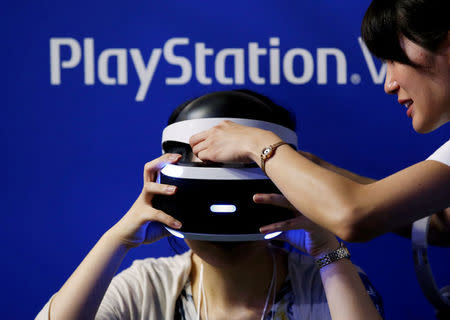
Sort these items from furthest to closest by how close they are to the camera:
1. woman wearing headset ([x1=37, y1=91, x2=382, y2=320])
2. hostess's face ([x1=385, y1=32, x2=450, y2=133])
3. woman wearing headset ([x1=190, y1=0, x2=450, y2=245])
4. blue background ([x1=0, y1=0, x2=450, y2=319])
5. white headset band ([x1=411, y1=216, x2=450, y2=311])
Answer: blue background ([x1=0, y1=0, x2=450, y2=319]) < white headset band ([x1=411, y1=216, x2=450, y2=311]) < woman wearing headset ([x1=37, y1=91, x2=382, y2=320]) < hostess's face ([x1=385, y1=32, x2=450, y2=133]) < woman wearing headset ([x1=190, y1=0, x2=450, y2=245])

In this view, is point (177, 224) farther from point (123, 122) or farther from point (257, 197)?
point (123, 122)

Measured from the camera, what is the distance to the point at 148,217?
115 centimetres

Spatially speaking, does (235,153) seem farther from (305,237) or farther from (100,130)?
(100,130)

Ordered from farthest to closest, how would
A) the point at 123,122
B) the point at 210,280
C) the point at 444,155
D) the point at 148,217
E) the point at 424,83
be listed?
the point at 123,122 < the point at 210,280 < the point at 148,217 < the point at 424,83 < the point at 444,155

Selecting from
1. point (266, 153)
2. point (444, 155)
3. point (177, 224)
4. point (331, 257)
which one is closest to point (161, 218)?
point (177, 224)

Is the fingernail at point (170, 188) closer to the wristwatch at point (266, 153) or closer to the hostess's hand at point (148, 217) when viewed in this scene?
the hostess's hand at point (148, 217)

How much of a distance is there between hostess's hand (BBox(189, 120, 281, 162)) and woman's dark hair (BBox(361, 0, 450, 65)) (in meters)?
0.31

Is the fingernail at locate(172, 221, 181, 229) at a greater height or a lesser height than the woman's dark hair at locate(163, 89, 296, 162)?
lesser

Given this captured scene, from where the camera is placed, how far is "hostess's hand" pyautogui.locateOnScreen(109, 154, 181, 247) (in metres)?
1.08

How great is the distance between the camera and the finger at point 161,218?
1.05 m

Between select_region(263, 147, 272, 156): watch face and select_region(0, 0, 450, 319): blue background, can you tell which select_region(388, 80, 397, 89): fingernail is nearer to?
select_region(263, 147, 272, 156): watch face

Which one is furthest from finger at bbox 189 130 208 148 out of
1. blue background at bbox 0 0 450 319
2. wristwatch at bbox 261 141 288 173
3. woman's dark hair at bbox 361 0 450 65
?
blue background at bbox 0 0 450 319

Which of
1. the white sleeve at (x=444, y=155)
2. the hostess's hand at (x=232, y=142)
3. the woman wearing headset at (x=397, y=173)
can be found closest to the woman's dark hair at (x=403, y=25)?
the woman wearing headset at (x=397, y=173)

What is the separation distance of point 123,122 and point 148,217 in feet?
1.86
